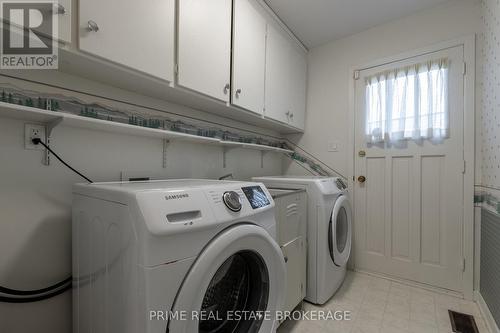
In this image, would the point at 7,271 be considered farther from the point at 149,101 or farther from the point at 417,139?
the point at 417,139

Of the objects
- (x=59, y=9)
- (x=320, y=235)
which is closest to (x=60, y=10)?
(x=59, y=9)

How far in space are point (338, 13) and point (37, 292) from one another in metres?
2.84

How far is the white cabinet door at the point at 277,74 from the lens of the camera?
2008mm

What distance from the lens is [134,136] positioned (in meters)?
1.45

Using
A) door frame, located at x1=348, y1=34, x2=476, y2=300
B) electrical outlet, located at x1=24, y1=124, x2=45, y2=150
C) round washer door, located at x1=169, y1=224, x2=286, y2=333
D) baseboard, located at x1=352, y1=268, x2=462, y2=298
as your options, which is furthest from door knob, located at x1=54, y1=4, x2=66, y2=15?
baseboard, located at x1=352, y1=268, x2=462, y2=298

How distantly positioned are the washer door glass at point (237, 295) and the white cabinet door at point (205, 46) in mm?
998

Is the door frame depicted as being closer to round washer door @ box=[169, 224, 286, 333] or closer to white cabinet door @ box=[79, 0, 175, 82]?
round washer door @ box=[169, 224, 286, 333]

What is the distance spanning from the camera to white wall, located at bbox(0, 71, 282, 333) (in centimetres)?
99

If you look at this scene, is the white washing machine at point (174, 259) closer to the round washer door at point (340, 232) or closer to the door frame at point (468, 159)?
the round washer door at point (340, 232)

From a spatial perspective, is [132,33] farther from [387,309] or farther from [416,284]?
[416,284]

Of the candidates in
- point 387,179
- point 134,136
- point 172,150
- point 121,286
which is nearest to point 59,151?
point 134,136

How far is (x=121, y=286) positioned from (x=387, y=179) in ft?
7.73

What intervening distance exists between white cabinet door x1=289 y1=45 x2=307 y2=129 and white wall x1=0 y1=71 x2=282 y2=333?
5.12 feet

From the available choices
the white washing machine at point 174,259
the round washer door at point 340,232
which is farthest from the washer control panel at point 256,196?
the round washer door at point 340,232
